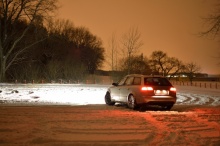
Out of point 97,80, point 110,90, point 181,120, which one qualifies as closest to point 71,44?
point 97,80

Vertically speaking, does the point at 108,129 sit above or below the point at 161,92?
below

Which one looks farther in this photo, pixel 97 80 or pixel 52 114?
pixel 97 80

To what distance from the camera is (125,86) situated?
17.8 metres

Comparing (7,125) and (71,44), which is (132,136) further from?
(71,44)

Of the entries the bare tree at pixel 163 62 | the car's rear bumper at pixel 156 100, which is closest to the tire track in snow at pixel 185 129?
the car's rear bumper at pixel 156 100

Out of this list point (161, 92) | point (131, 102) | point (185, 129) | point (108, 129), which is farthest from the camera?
point (131, 102)

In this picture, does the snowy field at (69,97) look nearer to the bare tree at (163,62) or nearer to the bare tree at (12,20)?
the bare tree at (12,20)

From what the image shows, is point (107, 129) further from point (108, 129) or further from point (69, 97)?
point (69, 97)

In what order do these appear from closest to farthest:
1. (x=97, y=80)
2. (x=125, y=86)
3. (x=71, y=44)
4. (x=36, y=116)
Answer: (x=36, y=116)
(x=125, y=86)
(x=97, y=80)
(x=71, y=44)

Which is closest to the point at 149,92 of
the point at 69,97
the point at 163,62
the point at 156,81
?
the point at 156,81

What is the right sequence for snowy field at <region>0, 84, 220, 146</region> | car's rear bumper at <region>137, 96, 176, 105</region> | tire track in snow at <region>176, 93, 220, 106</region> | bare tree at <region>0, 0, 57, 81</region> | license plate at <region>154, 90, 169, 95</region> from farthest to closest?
bare tree at <region>0, 0, 57, 81</region> → tire track in snow at <region>176, 93, 220, 106</region> → license plate at <region>154, 90, 169, 95</region> → car's rear bumper at <region>137, 96, 176, 105</region> → snowy field at <region>0, 84, 220, 146</region>

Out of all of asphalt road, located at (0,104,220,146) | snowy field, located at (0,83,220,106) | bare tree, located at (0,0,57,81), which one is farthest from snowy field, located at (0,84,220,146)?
bare tree, located at (0,0,57,81)

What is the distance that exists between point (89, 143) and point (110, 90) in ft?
35.3

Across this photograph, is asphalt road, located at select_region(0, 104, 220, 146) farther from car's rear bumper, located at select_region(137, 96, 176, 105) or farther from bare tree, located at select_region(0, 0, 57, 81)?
bare tree, located at select_region(0, 0, 57, 81)
